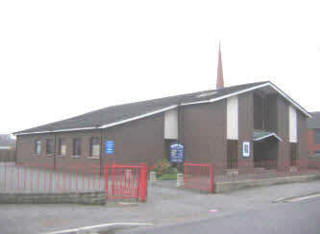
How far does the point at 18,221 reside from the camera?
329 inches

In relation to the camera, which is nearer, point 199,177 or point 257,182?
point 199,177

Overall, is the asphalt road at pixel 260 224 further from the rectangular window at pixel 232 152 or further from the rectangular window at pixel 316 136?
the rectangular window at pixel 316 136

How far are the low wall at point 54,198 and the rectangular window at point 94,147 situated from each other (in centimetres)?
978

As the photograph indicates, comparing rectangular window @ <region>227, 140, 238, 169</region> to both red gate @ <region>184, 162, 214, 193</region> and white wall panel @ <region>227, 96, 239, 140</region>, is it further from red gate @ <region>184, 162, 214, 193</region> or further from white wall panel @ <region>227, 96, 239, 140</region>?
red gate @ <region>184, 162, 214, 193</region>

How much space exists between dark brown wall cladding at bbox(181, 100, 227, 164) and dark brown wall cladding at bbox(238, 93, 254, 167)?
1.55 metres

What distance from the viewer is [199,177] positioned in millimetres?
15000

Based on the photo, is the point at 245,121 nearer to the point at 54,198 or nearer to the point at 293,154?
the point at 293,154

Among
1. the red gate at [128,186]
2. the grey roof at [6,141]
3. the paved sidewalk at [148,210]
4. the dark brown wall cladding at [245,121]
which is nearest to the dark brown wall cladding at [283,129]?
the dark brown wall cladding at [245,121]

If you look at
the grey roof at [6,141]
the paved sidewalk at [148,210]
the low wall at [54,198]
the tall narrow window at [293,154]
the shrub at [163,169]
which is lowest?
the paved sidewalk at [148,210]

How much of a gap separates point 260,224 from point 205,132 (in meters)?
13.4

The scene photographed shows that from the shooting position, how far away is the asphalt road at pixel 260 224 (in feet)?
26.2

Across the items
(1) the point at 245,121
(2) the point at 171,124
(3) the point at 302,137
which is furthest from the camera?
(3) the point at 302,137

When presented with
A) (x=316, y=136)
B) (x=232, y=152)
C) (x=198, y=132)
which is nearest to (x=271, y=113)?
(x=232, y=152)

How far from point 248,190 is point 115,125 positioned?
8.51 metres
